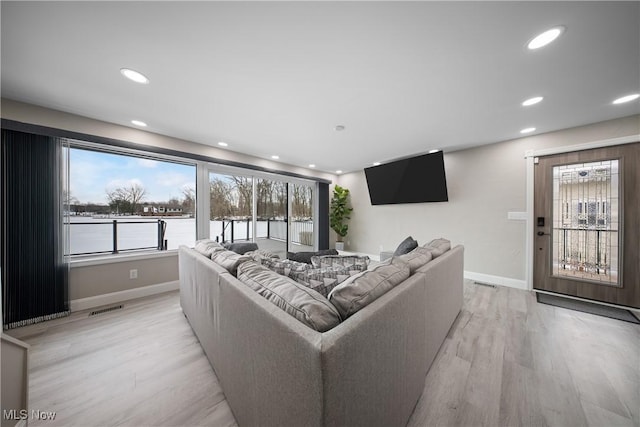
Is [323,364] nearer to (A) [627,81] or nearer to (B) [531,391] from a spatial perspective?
(B) [531,391]

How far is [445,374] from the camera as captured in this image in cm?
155

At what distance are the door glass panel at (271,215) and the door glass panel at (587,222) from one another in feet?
14.4

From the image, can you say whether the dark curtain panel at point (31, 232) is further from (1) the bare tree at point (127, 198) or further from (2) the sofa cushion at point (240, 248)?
(2) the sofa cushion at point (240, 248)

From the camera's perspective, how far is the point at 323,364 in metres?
0.63

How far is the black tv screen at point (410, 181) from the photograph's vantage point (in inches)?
151

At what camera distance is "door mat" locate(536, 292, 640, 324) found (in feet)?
7.84

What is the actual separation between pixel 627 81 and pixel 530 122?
0.83m

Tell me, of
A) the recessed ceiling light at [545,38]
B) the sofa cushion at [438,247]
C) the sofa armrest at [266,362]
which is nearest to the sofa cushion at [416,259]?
the sofa cushion at [438,247]

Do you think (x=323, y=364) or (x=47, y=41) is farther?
(x=47, y=41)

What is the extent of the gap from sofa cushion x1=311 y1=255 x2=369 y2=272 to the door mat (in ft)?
9.26

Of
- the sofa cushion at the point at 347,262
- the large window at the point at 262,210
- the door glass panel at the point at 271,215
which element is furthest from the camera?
the door glass panel at the point at 271,215

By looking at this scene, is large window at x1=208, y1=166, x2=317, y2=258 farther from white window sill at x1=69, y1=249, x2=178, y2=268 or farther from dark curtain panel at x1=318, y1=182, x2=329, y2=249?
white window sill at x1=69, y1=249, x2=178, y2=268

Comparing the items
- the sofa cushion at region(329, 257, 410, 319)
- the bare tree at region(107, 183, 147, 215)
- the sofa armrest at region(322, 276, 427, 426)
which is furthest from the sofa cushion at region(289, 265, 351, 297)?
the bare tree at region(107, 183, 147, 215)

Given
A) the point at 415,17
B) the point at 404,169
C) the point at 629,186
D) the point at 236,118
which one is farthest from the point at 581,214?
the point at 236,118
